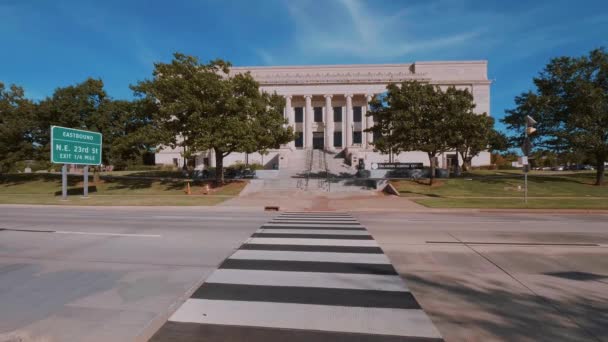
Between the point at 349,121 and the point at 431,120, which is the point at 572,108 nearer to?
the point at 431,120

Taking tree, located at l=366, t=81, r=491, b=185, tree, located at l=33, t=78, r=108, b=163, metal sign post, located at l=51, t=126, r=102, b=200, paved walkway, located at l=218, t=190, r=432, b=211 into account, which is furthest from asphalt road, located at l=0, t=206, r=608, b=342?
tree, located at l=33, t=78, r=108, b=163

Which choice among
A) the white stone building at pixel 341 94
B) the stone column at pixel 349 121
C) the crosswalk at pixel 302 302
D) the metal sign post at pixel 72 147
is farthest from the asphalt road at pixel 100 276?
the stone column at pixel 349 121

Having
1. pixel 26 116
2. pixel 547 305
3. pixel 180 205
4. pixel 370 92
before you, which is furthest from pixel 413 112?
pixel 26 116

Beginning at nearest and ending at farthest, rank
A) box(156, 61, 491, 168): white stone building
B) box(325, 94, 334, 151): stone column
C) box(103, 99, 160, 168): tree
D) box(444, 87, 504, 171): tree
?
box(444, 87, 504, 171): tree → box(103, 99, 160, 168): tree → box(156, 61, 491, 168): white stone building → box(325, 94, 334, 151): stone column

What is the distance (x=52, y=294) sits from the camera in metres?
4.39

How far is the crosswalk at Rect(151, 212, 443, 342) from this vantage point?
3262 millimetres

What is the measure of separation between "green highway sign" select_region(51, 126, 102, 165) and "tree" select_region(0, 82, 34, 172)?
13.3 meters

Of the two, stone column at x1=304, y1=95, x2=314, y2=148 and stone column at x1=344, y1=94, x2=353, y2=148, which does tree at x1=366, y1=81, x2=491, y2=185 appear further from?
stone column at x1=304, y1=95, x2=314, y2=148

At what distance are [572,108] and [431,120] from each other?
13.2m

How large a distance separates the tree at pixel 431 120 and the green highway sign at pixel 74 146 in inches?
898

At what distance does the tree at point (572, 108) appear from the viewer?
83.1ft

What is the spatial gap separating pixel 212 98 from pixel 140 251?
20.8 m

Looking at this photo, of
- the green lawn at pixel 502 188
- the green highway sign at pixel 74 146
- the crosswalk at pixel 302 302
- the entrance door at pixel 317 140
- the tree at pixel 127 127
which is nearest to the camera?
the crosswalk at pixel 302 302

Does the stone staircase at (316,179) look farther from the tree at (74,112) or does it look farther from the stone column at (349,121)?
the tree at (74,112)
